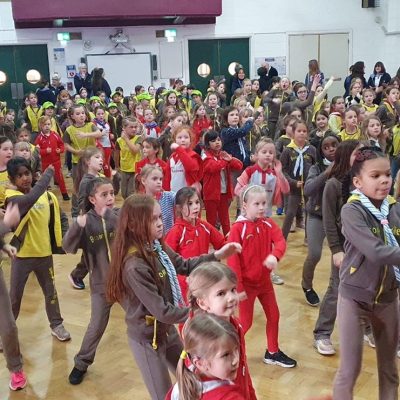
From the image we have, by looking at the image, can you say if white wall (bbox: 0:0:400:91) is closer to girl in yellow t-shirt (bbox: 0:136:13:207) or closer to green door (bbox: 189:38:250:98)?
green door (bbox: 189:38:250:98)

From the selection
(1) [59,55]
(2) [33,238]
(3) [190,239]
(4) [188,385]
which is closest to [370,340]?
(3) [190,239]

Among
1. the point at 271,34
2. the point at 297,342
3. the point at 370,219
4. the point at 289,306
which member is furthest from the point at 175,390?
the point at 271,34

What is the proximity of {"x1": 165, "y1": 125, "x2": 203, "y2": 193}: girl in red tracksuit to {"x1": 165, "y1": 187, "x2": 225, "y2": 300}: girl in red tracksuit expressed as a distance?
1757mm

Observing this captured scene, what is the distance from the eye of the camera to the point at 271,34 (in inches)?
671

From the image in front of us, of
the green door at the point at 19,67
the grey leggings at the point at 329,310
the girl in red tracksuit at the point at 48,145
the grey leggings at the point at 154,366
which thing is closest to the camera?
the grey leggings at the point at 154,366

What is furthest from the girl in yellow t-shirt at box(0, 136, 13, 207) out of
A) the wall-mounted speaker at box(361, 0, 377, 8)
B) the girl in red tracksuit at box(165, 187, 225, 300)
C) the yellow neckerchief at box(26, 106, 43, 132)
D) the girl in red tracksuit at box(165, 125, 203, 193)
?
the wall-mounted speaker at box(361, 0, 377, 8)

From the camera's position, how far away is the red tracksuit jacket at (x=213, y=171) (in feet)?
19.1

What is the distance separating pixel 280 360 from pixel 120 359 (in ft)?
3.83

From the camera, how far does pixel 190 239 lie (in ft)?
13.0

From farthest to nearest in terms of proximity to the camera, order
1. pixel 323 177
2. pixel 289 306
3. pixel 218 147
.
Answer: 1. pixel 218 147
2. pixel 289 306
3. pixel 323 177

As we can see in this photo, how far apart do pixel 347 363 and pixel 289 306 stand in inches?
76.8

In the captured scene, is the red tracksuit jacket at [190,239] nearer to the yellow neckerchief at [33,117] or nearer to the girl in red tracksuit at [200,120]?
the girl in red tracksuit at [200,120]

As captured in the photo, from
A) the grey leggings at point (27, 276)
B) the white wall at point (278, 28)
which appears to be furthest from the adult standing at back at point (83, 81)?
the grey leggings at point (27, 276)

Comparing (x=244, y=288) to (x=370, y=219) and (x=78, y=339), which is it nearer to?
(x=370, y=219)
